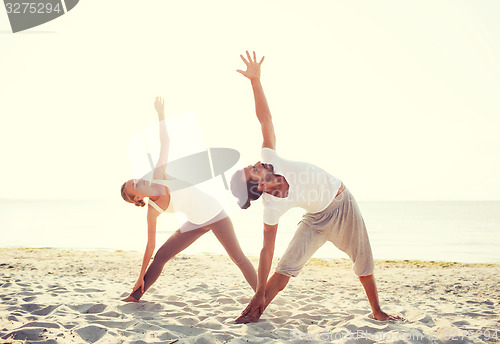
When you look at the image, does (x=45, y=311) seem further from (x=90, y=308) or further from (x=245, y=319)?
(x=245, y=319)

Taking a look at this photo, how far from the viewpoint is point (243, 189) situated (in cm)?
314

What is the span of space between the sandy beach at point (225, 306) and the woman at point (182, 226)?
398 mm

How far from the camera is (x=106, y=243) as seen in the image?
14.0m

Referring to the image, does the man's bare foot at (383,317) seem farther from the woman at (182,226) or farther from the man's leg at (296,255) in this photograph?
the woman at (182,226)

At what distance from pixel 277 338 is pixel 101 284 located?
3.24 metres

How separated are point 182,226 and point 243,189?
1.51 meters

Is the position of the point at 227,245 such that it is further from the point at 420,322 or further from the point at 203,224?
the point at 420,322

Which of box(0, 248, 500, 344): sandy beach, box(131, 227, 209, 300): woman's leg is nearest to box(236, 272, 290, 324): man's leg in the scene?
box(0, 248, 500, 344): sandy beach

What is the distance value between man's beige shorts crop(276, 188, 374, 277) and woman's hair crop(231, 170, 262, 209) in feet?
2.50

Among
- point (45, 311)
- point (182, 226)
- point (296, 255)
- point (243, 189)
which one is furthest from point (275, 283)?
point (45, 311)

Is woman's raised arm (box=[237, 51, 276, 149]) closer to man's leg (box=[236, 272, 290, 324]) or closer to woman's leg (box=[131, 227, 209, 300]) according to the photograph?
man's leg (box=[236, 272, 290, 324])

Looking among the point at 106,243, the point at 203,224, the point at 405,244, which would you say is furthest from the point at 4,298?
the point at 405,244

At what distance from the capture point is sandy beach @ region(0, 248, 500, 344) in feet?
10.6

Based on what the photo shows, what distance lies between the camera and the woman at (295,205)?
3219mm
